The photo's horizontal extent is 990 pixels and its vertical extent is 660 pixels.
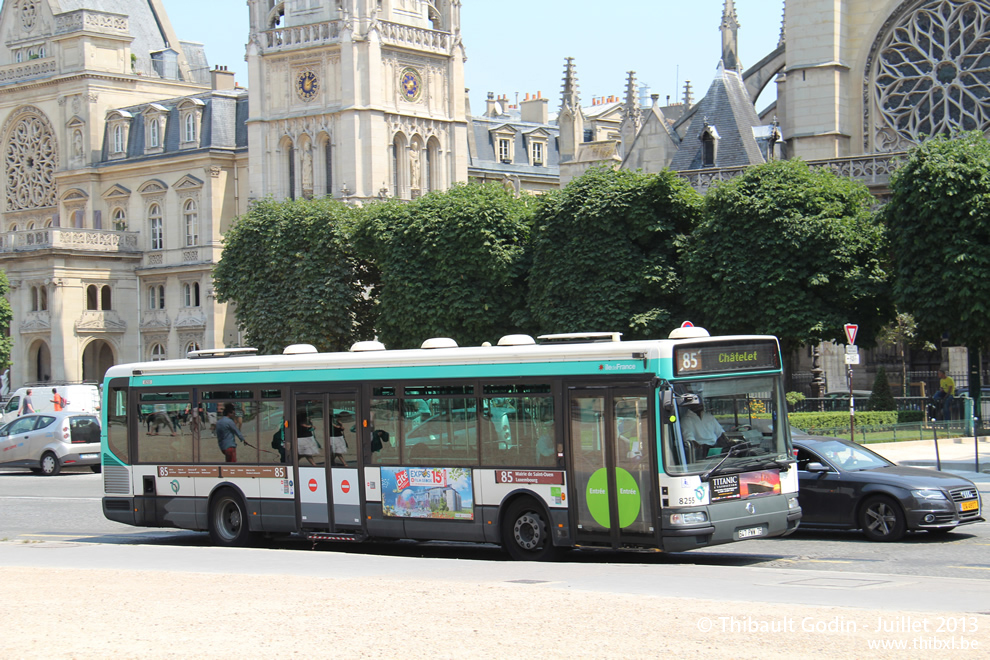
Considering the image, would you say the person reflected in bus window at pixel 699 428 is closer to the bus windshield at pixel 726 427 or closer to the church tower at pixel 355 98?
the bus windshield at pixel 726 427

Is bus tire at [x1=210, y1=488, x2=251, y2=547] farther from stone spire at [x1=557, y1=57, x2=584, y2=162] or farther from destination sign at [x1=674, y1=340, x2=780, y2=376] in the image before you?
stone spire at [x1=557, y1=57, x2=584, y2=162]

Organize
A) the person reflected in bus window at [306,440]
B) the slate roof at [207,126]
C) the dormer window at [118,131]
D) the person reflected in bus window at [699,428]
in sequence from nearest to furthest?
the person reflected in bus window at [699,428]
the person reflected in bus window at [306,440]
the slate roof at [207,126]
the dormer window at [118,131]

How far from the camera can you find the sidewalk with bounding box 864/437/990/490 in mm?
27734

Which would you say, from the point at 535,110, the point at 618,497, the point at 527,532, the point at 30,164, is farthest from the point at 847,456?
the point at 535,110

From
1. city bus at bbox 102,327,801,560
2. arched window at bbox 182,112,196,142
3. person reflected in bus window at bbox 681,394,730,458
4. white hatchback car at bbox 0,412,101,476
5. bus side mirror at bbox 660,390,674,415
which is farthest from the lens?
arched window at bbox 182,112,196,142

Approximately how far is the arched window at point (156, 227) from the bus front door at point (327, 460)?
2164 inches

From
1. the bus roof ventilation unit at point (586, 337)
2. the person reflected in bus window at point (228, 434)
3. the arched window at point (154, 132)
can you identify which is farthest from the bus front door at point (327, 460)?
the arched window at point (154, 132)

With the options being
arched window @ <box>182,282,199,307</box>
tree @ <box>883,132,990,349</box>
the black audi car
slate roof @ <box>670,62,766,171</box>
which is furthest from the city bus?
arched window @ <box>182,282,199,307</box>

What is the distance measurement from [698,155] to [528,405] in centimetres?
4076

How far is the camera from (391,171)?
6419 centimetres

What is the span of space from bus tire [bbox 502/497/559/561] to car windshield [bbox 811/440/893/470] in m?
4.11

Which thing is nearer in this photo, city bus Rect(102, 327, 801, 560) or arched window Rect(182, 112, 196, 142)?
city bus Rect(102, 327, 801, 560)

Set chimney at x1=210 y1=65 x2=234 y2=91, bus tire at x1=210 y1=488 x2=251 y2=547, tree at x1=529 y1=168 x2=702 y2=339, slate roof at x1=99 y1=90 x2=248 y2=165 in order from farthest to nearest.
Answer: chimney at x1=210 y1=65 x2=234 y2=91 < slate roof at x1=99 y1=90 x2=248 y2=165 < tree at x1=529 y1=168 x2=702 y2=339 < bus tire at x1=210 y1=488 x2=251 y2=547

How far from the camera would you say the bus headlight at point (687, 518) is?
14.8m
